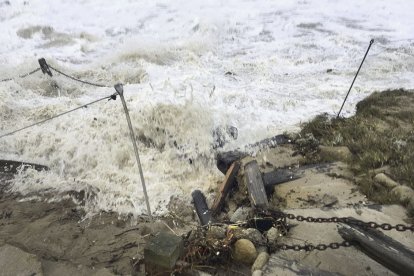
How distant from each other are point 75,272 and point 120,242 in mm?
661

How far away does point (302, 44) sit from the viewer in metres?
11.9

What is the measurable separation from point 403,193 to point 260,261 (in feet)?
6.57

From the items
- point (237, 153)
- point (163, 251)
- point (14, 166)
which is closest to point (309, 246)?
point (163, 251)

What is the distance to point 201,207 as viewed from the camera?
5102 mm

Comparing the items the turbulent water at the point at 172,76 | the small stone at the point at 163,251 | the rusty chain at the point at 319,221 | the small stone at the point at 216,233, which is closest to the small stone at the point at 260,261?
the rusty chain at the point at 319,221

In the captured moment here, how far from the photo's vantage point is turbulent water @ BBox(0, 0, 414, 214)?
638cm

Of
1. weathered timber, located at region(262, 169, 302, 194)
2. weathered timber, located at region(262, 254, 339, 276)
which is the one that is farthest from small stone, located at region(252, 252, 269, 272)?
weathered timber, located at region(262, 169, 302, 194)

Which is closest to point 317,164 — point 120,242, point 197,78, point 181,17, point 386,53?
point 120,242

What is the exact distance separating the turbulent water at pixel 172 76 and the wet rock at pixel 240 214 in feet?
3.76

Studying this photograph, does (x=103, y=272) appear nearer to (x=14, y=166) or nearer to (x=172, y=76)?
(x=14, y=166)

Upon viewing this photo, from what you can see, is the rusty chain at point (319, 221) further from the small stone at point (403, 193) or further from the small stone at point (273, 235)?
the small stone at point (403, 193)

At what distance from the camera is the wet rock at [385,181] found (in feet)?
15.6

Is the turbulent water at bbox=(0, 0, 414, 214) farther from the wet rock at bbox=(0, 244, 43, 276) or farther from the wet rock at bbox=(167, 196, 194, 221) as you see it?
the wet rock at bbox=(0, 244, 43, 276)

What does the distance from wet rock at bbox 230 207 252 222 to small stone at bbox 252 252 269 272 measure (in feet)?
2.63
